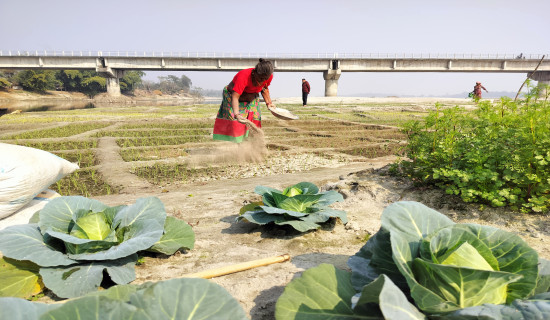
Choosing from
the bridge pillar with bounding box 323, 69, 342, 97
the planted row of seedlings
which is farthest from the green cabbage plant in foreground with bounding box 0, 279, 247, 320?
the bridge pillar with bounding box 323, 69, 342, 97

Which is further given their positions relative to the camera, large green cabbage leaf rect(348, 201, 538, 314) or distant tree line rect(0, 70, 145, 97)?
distant tree line rect(0, 70, 145, 97)

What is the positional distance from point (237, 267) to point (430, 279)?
1054 mm

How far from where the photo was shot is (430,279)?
3.79 ft

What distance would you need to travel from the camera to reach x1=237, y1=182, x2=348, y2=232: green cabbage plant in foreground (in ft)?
8.01

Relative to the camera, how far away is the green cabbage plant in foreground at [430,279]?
1044mm

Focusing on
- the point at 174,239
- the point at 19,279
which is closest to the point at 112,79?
the point at 174,239

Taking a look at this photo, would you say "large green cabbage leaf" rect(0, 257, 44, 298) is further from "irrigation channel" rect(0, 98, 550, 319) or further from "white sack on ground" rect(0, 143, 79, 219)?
"white sack on ground" rect(0, 143, 79, 219)

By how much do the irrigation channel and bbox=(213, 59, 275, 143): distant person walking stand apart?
0.63m

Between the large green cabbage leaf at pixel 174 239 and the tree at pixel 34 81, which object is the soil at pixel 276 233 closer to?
the large green cabbage leaf at pixel 174 239

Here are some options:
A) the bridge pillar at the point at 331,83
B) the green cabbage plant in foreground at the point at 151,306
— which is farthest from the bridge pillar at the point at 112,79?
the green cabbage plant in foreground at the point at 151,306

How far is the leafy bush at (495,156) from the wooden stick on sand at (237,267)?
1594 mm

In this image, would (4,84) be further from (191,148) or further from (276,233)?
(276,233)

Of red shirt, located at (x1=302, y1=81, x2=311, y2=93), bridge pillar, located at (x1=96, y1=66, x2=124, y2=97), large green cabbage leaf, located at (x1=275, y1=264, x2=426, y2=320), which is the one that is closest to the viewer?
large green cabbage leaf, located at (x1=275, y1=264, x2=426, y2=320)

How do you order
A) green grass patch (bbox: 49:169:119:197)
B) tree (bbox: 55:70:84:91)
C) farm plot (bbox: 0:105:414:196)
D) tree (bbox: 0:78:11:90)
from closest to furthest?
green grass patch (bbox: 49:169:119:197), farm plot (bbox: 0:105:414:196), tree (bbox: 0:78:11:90), tree (bbox: 55:70:84:91)
